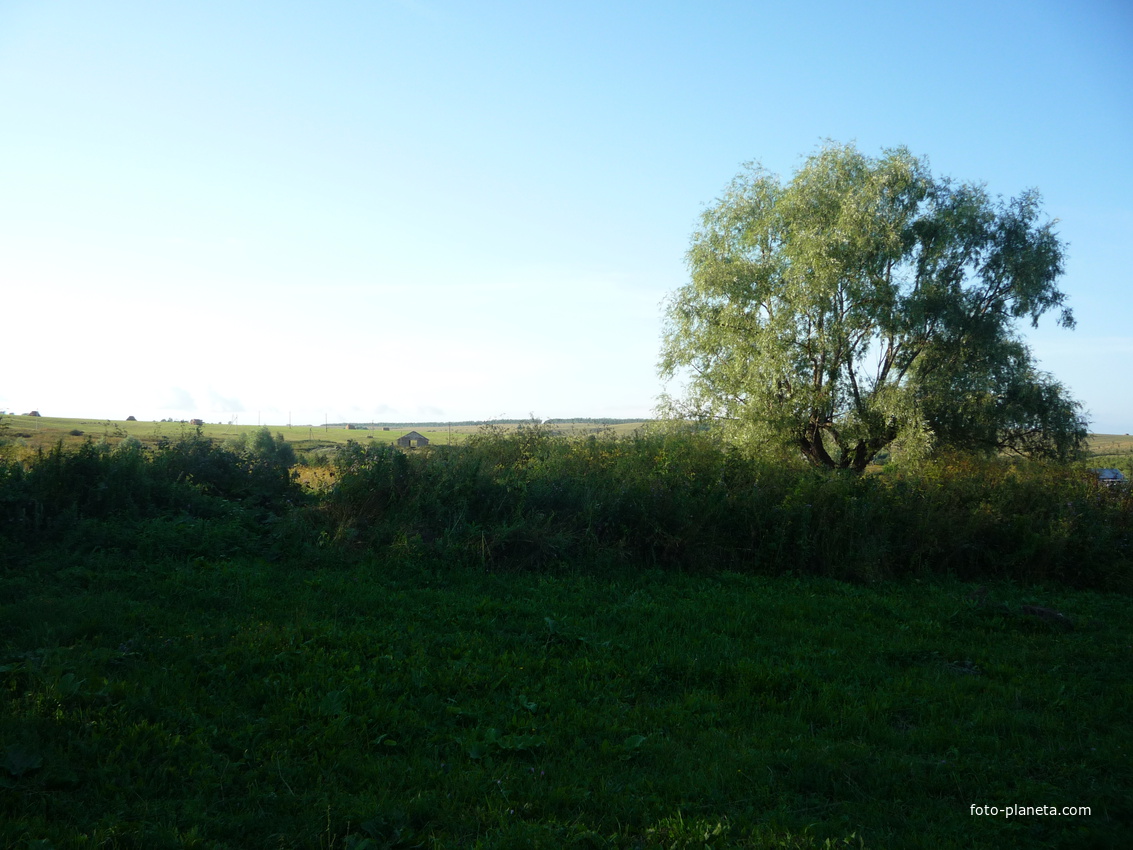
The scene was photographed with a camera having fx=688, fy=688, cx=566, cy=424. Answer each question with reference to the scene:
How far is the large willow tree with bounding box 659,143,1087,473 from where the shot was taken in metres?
20.3

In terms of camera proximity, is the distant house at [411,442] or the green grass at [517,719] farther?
the distant house at [411,442]

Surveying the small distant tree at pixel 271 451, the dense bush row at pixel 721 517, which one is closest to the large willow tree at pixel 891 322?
the dense bush row at pixel 721 517

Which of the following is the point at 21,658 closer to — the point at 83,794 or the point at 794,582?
the point at 83,794

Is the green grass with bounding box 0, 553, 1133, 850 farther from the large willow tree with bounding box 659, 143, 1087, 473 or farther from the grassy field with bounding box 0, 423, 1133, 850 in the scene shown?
the large willow tree with bounding box 659, 143, 1087, 473

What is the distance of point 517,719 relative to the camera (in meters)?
4.98

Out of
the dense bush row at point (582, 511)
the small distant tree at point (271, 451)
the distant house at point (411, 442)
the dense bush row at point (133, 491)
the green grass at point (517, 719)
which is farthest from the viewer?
the distant house at point (411, 442)

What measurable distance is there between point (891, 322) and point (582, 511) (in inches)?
572

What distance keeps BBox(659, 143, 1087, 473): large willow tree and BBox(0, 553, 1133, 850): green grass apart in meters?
13.7

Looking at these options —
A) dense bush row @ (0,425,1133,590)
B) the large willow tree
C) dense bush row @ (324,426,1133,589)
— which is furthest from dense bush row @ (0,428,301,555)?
the large willow tree

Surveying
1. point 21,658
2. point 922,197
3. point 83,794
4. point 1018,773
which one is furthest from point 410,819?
point 922,197

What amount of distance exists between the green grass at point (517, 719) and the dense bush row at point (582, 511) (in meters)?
1.28

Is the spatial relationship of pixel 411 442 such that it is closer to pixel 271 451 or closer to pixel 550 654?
pixel 271 451

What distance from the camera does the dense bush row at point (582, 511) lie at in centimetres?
891

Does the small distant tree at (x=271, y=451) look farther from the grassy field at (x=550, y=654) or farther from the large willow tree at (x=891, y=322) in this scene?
the large willow tree at (x=891, y=322)
